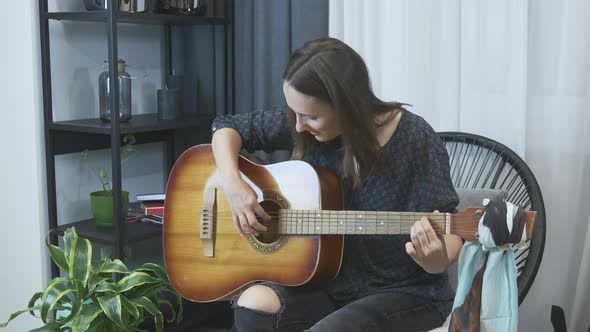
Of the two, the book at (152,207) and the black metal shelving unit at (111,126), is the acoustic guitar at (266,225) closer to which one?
the black metal shelving unit at (111,126)

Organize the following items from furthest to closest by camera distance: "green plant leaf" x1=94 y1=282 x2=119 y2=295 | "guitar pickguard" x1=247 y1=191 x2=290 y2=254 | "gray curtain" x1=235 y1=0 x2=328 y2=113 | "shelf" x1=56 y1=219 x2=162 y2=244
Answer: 1. "gray curtain" x1=235 y1=0 x2=328 y2=113
2. "shelf" x1=56 y1=219 x2=162 y2=244
3. "green plant leaf" x1=94 y1=282 x2=119 y2=295
4. "guitar pickguard" x1=247 y1=191 x2=290 y2=254

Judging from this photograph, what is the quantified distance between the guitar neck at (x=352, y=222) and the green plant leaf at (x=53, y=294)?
0.65m

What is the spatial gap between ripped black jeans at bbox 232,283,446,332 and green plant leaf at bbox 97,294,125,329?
389 millimetres

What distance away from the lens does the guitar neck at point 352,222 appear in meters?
1.57

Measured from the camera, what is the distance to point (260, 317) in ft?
5.56

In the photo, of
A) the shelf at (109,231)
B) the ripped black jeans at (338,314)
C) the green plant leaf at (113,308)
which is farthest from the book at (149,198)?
the ripped black jeans at (338,314)

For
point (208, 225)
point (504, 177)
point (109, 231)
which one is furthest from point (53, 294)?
point (504, 177)

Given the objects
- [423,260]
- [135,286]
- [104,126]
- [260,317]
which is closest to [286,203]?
[260,317]

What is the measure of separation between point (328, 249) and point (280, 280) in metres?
0.14

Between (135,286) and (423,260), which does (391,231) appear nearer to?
(423,260)

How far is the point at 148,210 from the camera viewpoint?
252cm

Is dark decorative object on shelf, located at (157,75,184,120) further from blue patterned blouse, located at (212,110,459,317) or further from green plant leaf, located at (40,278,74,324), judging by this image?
blue patterned blouse, located at (212,110,459,317)

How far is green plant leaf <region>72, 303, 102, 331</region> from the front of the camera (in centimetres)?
198

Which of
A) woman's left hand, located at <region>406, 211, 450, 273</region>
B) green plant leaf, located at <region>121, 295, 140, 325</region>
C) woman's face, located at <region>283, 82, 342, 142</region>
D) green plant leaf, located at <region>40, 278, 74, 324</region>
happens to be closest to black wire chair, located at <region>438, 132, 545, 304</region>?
woman's left hand, located at <region>406, 211, 450, 273</region>
